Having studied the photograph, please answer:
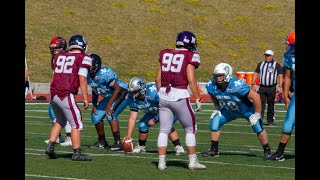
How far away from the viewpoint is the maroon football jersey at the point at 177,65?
1114 centimetres

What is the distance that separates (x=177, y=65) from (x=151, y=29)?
33.2 m

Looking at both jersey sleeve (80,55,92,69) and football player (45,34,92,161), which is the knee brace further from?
jersey sleeve (80,55,92,69)

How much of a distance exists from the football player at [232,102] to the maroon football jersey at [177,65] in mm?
1322

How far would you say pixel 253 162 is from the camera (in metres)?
11.9

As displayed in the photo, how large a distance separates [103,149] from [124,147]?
0.90 m

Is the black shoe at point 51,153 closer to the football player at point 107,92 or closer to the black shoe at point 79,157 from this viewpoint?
the black shoe at point 79,157

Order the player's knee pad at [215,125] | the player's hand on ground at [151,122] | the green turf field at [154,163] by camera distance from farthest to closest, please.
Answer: the player's hand on ground at [151,122]
the player's knee pad at [215,125]
the green turf field at [154,163]

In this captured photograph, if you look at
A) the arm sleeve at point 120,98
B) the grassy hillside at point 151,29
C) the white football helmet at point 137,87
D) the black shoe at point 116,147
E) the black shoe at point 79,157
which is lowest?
the black shoe at point 116,147

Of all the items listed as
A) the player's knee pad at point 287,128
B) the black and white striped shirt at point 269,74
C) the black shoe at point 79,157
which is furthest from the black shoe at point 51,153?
the black and white striped shirt at point 269,74

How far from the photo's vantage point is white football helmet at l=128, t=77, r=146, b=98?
13297 millimetres

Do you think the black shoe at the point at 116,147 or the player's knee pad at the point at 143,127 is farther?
the black shoe at the point at 116,147

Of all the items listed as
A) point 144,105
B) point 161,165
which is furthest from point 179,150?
point 161,165

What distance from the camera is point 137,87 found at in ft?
43.8
